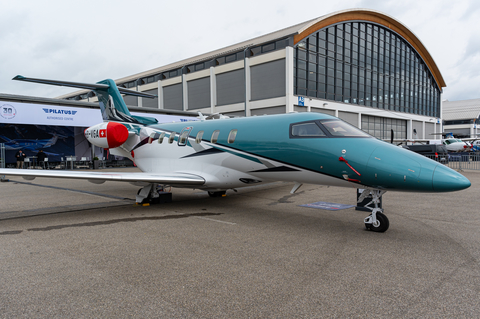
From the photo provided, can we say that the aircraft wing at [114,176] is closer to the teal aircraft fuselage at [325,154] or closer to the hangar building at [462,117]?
the teal aircraft fuselage at [325,154]

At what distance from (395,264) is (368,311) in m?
1.63

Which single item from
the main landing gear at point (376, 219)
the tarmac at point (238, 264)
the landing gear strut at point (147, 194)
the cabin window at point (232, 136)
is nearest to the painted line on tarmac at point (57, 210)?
the tarmac at point (238, 264)

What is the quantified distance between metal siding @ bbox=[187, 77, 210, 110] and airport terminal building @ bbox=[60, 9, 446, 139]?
4.7 inches

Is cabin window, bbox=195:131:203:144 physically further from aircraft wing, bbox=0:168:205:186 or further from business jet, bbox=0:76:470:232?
aircraft wing, bbox=0:168:205:186

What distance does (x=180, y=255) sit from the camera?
488 cm

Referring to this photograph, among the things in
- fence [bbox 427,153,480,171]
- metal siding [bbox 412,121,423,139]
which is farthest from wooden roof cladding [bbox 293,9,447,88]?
fence [bbox 427,153,480,171]

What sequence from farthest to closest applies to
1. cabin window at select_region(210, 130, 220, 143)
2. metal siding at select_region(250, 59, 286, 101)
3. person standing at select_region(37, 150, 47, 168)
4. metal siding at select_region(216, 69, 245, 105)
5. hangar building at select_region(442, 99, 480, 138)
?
1. hangar building at select_region(442, 99, 480, 138)
2. metal siding at select_region(216, 69, 245, 105)
3. metal siding at select_region(250, 59, 286, 101)
4. person standing at select_region(37, 150, 47, 168)
5. cabin window at select_region(210, 130, 220, 143)

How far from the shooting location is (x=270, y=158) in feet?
24.2

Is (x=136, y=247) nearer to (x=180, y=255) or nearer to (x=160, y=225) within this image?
(x=180, y=255)

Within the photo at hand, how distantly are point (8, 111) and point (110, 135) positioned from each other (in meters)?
12.3

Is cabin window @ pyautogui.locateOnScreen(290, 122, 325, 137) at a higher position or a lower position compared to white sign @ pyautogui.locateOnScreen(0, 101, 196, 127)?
lower

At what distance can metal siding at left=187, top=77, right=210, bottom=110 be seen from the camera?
36625 millimetres

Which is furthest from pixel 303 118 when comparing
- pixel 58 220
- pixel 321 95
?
pixel 321 95

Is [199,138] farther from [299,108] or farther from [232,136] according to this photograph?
[299,108]
